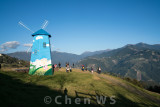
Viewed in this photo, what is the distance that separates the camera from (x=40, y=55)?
29.4 meters

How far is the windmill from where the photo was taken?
95.1 feet

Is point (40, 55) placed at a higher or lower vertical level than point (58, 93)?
higher

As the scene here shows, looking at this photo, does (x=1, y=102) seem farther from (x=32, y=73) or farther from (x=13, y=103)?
(x=32, y=73)

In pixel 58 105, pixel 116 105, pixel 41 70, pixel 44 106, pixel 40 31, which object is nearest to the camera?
pixel 44 106

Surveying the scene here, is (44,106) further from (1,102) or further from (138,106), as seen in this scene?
(138,106)

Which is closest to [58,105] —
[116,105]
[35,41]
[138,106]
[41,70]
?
[116,105]

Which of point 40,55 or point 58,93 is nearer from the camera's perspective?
point 58,93

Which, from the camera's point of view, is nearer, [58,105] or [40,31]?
[58,105]

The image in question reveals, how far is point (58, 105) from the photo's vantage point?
10773mm

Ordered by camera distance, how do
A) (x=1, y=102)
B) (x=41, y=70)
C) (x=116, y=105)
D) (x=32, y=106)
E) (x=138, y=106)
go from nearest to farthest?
(x=1, y=102)
(x=32, y=106)
(x=116, y=105)
(x=138, y=106)
(x=41, y=70)

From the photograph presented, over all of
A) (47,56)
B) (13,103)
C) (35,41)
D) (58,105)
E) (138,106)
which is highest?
(35,41)

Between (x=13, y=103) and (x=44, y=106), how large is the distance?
91.5 inches

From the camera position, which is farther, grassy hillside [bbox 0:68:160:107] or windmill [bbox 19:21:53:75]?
windmill [bbox 19:21:53:75]

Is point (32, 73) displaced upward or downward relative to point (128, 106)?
upward
